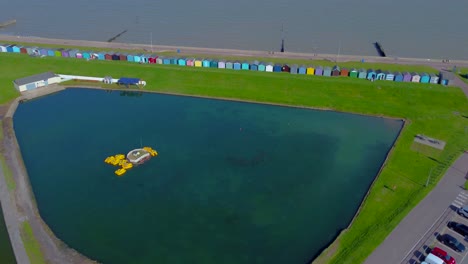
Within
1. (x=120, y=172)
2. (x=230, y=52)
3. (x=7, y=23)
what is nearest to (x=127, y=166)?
(x=120, y=172)

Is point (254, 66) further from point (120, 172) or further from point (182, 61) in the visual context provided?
point (120, 172)

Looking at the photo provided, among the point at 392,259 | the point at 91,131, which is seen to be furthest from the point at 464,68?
the point at 91,131

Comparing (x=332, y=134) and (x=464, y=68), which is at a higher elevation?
(x=464, y=68)

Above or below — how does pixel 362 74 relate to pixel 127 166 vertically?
above

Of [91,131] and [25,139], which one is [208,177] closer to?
[91,131]

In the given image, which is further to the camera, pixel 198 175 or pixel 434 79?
pixel 434 79

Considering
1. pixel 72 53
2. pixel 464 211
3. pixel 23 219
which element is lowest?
pixel 23 219
